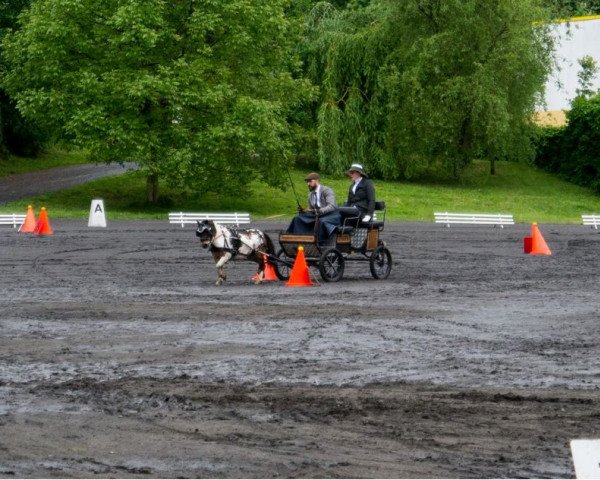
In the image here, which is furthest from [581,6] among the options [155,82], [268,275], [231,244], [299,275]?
[231,244]

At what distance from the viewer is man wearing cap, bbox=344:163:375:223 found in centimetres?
2045

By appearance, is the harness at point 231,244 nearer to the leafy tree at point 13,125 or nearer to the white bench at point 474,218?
the white bench at point 474,218

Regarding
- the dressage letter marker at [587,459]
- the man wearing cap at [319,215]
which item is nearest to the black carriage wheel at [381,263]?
the man wearing cap at [319,215]

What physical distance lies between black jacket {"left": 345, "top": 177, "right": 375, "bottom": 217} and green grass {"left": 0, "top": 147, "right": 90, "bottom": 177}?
34.2 meters

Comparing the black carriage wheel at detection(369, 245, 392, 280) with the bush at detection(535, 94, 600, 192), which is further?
the bush at detection(535, 94, 600, 192)

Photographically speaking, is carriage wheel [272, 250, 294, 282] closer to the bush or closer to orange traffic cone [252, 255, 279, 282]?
orange traffic cone [252, 255, 279, 282]

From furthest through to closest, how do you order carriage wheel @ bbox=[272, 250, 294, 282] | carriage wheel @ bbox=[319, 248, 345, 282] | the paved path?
the paved path < carriage wheel @ bbox=[272, 250, 294, 282] < carriage wheel @ bbox=[319, 248, 345, 282]

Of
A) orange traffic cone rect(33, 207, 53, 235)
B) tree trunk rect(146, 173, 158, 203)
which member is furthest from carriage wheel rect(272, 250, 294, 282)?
tree trunk rect(146, 173, 158, 203)

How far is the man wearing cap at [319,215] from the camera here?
2006 centimetres

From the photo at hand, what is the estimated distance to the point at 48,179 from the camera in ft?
167

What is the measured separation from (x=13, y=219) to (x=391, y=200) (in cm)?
1584

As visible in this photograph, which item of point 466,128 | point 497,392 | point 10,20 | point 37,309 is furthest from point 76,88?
point 497,392

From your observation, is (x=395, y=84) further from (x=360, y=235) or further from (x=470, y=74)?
(x=360, y=235)

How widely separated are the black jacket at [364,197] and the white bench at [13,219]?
54.0ft
